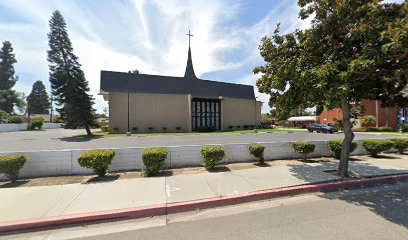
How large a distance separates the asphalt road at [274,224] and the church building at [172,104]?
3090cm

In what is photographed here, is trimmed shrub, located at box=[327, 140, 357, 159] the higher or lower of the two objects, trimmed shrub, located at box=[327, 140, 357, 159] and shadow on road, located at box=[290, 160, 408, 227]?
the higher

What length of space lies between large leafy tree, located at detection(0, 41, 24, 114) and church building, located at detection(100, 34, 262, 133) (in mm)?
42048

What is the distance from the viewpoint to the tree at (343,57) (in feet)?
16.2

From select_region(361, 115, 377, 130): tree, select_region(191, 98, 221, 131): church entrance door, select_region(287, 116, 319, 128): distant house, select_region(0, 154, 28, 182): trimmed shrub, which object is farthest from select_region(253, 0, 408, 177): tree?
select_region(287, 116, 319, 128): distant house

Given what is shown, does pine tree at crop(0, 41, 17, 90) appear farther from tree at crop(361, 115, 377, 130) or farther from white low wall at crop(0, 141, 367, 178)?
tree at crop(361, 115, 377, 130)

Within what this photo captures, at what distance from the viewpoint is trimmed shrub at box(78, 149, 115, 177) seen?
6.40 meters

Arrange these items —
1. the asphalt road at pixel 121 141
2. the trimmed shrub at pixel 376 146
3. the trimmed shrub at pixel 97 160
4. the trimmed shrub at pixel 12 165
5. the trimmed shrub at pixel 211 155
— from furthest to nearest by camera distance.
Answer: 1. the asphalt road at pixel 121 141
2. the trimmed shrub at pixel 376 146
3. the trimmed shrub at pixel 211 155
4. the trimmed shrub at pixel 97 160
5. the trimmed shrub at pixel 12 165

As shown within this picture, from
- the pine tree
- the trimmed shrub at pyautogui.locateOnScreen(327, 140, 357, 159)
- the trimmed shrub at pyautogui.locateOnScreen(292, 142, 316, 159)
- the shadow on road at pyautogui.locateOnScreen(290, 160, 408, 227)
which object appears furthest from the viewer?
the pine tree

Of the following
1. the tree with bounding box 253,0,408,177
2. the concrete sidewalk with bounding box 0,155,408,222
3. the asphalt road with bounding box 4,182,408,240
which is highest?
the tree with bounding box 253,0,408,177

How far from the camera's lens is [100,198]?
4848mm

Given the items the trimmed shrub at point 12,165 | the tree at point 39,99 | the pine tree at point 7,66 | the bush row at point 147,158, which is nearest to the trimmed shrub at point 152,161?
the bush row at point 147,158

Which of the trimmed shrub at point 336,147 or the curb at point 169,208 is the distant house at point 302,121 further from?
the curb at point 169,208

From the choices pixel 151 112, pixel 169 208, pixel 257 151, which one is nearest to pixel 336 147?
pixel 257 151

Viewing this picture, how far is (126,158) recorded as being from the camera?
7.40 metres
